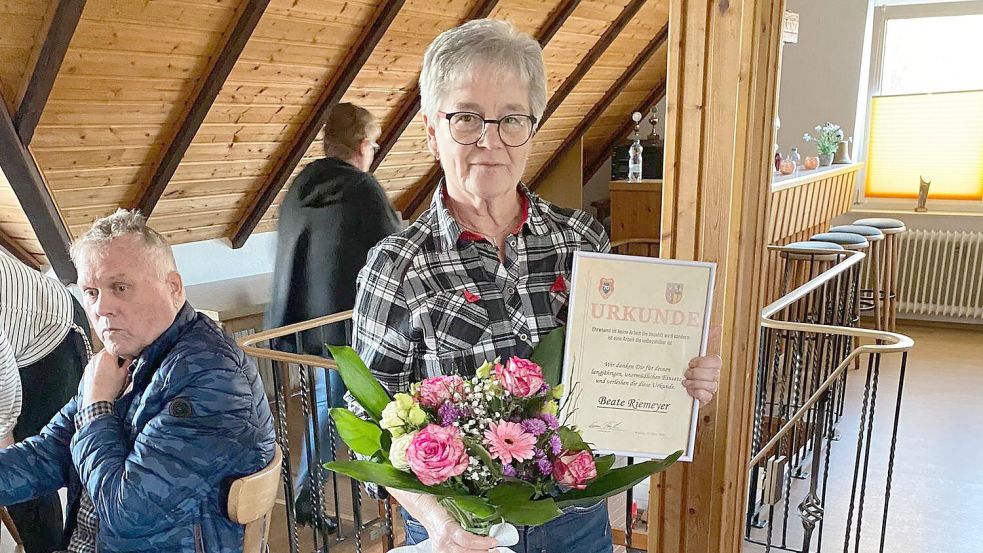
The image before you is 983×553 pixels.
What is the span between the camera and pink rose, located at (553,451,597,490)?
3.21ft

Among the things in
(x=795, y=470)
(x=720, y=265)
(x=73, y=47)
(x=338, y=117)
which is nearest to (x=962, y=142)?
(x=795, y=470)

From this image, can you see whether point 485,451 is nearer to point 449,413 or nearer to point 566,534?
point 449,413

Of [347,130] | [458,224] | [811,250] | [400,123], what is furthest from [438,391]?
[400,123]

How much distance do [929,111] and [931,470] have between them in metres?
3.87

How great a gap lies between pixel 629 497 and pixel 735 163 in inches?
31.7

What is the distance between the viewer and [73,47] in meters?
3.59

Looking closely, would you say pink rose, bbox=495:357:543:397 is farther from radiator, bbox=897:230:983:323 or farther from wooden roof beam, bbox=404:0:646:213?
radiator, bbox=897:230:983:323

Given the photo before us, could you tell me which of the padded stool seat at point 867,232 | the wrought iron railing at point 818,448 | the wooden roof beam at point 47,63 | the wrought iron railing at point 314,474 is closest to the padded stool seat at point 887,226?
the padded stool seat at point 867,232

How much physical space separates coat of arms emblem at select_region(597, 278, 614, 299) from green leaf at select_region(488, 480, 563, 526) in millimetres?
447

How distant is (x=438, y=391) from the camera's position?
1.01 meters

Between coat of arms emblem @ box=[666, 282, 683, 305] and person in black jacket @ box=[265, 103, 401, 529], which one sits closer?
coat of arms emblem @ box=[666, 282, 683, 305]

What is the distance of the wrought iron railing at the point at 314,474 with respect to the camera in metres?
2.46

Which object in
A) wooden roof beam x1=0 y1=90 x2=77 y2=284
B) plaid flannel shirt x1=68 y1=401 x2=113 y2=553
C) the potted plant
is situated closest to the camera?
plaid flannel shirt x1=68 y1=401 x2=113 y2=553
